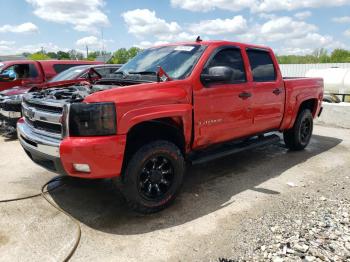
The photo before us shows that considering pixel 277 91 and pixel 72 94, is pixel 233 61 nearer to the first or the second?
pixel 277 91

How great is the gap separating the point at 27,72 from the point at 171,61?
6632 mm

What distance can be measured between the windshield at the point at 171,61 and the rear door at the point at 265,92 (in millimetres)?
1133

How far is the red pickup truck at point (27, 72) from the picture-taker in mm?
9312

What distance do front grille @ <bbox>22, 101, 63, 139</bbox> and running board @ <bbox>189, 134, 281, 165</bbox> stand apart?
1684 mm

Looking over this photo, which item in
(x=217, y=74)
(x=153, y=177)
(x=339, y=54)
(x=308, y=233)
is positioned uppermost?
(x=339, y=54)

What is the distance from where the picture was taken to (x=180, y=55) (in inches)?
170

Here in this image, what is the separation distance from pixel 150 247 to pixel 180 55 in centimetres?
243

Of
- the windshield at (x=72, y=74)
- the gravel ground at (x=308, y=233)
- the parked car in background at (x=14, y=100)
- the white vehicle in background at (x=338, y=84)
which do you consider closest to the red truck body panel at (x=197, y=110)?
the gravel ground at (x=308, y=233)

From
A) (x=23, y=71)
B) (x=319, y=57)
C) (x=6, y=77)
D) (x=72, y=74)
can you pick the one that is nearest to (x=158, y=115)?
(x=72, y=74)

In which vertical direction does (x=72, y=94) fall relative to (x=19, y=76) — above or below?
below

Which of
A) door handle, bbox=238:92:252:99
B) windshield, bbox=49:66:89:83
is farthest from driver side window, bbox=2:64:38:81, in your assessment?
door handle, bbox=238:92:252:99

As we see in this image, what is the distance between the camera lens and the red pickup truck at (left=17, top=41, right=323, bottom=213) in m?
3.19

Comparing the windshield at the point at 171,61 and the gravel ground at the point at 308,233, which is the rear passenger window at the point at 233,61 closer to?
the windshield at the point at 171,61

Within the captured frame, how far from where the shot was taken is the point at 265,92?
511cm
